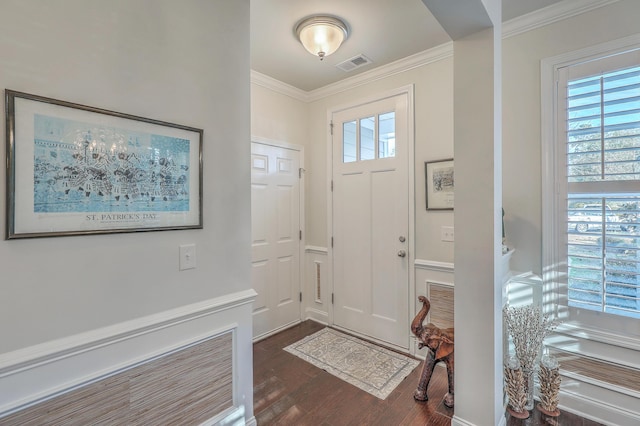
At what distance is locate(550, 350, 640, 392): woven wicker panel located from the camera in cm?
174

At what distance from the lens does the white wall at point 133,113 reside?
1005mm

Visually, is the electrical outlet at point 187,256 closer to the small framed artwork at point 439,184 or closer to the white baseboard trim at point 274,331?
the white baseboard trim at point 274,331

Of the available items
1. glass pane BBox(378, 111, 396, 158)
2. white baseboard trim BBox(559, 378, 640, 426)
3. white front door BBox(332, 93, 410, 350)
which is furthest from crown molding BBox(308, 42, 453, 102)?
white baseboard trim BBox(559, 378, 640, 426)

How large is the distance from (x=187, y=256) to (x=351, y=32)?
1.99 meters

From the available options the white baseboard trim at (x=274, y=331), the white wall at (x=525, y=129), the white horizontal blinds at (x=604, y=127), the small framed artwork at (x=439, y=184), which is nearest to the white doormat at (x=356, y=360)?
the white baseboard trim at (x=274, y=331)

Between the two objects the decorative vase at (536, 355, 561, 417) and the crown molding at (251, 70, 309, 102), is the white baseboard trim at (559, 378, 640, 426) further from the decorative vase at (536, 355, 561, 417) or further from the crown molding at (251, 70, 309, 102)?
the crown molding at (251, 70, 309, 102)

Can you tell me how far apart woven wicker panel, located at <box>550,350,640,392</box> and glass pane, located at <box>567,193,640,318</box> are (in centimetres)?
33

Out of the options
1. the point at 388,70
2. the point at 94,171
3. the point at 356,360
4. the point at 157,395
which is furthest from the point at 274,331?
the point at 388,70

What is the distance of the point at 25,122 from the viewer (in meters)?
1.00

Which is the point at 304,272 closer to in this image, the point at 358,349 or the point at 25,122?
the point at 358,349

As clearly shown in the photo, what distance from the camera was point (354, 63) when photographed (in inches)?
108

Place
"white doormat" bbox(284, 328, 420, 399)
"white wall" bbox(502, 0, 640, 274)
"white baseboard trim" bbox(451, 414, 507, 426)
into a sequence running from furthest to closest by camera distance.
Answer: "white doormat" bbox(284, 328, 420, 399) < "white wall" bbox(502, 0, 640, 274) < "white baseboard trim" bbox(451, 414, 507, 426)

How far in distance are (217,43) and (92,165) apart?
88 centimetres

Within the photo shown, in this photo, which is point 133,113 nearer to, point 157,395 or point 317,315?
point 157,395
